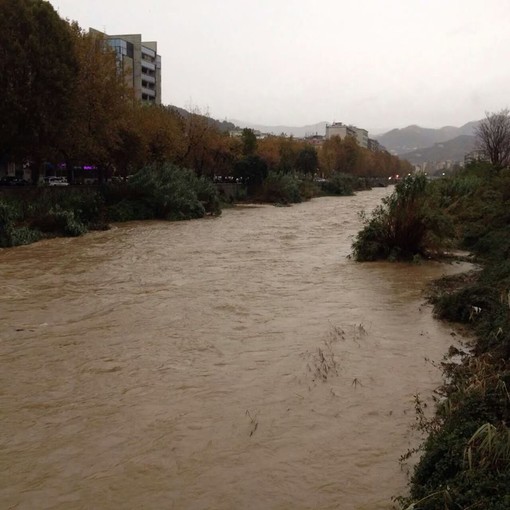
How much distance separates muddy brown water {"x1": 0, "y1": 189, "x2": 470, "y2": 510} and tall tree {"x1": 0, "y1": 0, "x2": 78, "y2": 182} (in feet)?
40.0

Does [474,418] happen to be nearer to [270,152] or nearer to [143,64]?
[270,152]

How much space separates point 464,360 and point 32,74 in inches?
894

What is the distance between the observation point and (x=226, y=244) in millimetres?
22531

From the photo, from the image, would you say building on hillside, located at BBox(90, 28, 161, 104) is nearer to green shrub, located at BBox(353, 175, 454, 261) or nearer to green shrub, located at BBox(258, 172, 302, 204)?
green shrub, located at BBox(258, 172, 302, 204)

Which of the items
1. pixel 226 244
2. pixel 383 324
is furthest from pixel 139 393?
pixel 226 244

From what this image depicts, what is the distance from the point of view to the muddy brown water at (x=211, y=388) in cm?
491

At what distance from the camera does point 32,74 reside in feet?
81.2

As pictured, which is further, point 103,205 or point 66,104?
point 103,205

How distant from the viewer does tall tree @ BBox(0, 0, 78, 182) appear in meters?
24.3

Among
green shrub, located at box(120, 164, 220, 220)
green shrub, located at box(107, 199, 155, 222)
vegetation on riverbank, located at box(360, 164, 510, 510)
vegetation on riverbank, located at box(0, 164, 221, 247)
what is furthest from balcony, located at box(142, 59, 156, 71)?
vegetation on riverbank, located at box(360, 164, 510, 510)

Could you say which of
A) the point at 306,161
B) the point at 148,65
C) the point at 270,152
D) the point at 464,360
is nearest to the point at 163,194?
the point at 464,360

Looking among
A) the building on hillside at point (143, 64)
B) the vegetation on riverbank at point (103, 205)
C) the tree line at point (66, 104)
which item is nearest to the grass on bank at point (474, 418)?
the vegetation on riverbank at point (103, 205)

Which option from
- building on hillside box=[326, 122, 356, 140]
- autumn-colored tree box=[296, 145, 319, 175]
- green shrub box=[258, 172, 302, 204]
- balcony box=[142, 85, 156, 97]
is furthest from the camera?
building on hillside box=[326, 122, 356, 140]

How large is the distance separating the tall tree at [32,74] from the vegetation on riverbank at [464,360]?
49.7 ft
